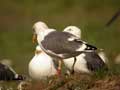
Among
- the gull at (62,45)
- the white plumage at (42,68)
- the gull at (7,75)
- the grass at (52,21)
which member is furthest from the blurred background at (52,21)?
the gull at (62,45)

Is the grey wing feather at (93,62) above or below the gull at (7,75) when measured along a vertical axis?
above

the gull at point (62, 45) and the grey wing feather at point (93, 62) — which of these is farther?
the grey wing feather at point (93, 62)

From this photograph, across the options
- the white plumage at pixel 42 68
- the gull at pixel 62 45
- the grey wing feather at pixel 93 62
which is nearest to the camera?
the gull at pixel 62 45

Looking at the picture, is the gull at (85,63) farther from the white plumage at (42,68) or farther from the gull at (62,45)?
the gull at (62,45)

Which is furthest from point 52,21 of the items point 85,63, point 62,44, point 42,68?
point 62,44

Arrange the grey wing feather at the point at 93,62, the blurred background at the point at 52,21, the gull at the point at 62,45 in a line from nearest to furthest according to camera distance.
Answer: the gull at the point at 62,45, the grey wing feather at the point at 93,62, the blurred background at the point at 52,21

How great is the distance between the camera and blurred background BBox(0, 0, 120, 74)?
23.0 metres

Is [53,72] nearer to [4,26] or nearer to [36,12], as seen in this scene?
[4,26]

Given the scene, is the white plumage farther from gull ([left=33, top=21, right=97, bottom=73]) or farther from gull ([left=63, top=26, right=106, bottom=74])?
gull ([left=33, top=21, right=97, bottom=73])

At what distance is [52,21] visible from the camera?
26.6m

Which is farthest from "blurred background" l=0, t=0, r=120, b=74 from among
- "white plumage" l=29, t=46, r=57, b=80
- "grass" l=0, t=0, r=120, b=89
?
"white plumage" l=29, t=46, r=57, b=80

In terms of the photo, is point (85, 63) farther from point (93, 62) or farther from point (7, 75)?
point (7, 75)

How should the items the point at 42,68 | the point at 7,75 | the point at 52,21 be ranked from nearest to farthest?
the point at 7,75 → the point at 42,68 → the point at 52,21

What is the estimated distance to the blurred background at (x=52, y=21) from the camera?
2305 centimetres
